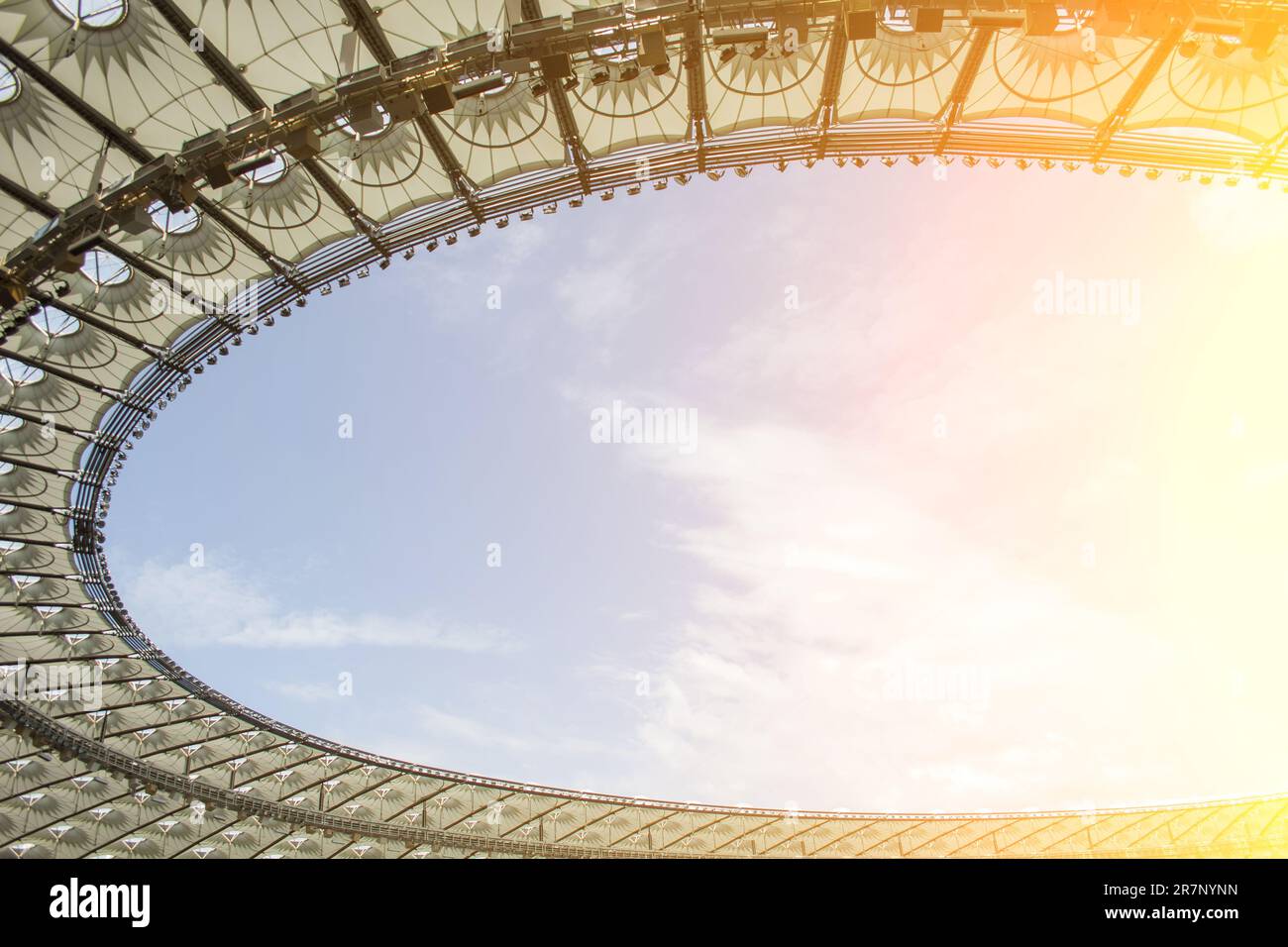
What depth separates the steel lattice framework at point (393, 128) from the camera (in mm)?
19391

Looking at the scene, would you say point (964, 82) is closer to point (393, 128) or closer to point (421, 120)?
point (421, 120)

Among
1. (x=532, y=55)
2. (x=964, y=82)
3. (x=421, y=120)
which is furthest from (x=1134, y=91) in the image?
(x=421, y=120)

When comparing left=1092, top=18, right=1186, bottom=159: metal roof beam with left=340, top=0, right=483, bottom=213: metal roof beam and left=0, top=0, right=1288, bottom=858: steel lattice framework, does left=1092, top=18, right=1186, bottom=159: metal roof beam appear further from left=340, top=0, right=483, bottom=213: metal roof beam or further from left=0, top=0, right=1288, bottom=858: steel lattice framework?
left=340, top=0, right=483, bottom=213: metal roof beam

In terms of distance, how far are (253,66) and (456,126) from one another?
5560 mm

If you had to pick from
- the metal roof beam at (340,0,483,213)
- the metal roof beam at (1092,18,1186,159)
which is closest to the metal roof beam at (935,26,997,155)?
the metal roof beam at (1092,18,1186,159)

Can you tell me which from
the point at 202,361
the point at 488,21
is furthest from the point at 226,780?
the point at 488,21

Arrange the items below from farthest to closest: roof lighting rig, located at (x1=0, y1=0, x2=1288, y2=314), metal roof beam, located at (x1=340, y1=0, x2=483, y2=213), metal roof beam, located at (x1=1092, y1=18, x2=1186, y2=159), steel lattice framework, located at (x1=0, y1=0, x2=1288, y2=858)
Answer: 1. metal roof beam, located at (x1=1092, y1=18, x2=1186, y2=159)
2. metal roof beam, located at (x1=340, y1=0, x2=483, y2=213)
3. steel lattice framework, located at (x1=0, y1=0, x2=1288, y2=858)
4. roof lighting rig, located at (x1=0, y1=0, x2=1288, y2=314)

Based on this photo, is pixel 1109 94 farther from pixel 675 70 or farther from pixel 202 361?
pixel 202 361

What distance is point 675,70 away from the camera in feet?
75.4

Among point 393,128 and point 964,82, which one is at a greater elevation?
point 964,82

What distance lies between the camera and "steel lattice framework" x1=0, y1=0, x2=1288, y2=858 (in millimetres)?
19391

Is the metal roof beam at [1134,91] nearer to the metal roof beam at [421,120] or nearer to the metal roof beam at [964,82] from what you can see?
the metal roof beam at [964,82]

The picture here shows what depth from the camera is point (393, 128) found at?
23125mm

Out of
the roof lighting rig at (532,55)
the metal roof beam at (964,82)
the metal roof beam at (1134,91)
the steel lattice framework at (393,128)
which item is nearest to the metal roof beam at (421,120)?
the steel lattice framework at (393,128)
